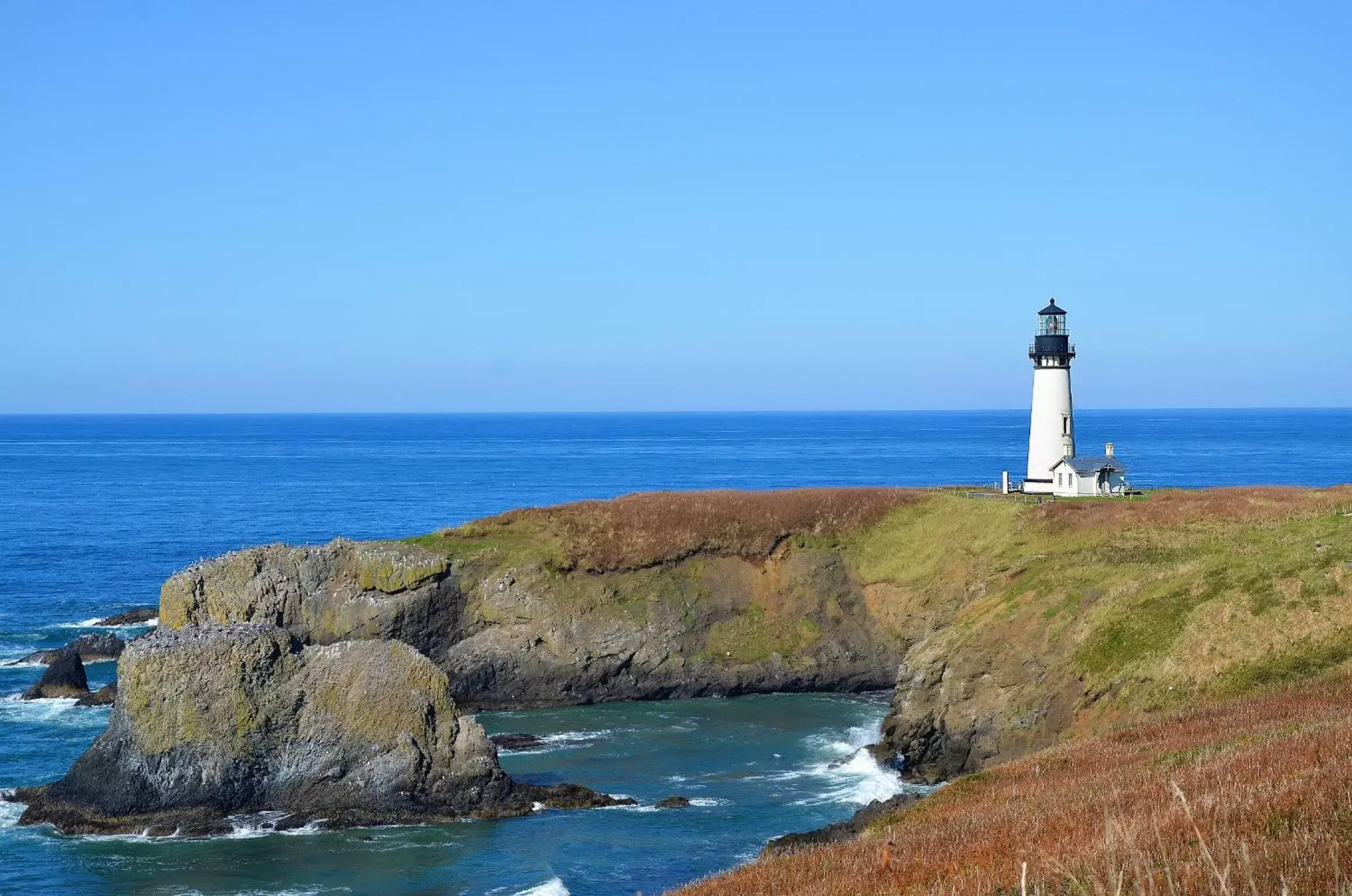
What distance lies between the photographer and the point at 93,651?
205 feet

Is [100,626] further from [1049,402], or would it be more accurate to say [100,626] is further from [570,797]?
[1049,402]

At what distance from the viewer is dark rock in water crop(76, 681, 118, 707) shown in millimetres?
52844

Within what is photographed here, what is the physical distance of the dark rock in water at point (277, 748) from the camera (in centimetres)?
3853

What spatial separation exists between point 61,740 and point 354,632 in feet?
41.3

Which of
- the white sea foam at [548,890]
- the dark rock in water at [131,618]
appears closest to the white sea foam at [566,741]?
the white sea foam at [548,890]

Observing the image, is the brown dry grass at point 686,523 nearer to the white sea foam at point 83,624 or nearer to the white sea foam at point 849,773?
the white sea foam at point 849,773

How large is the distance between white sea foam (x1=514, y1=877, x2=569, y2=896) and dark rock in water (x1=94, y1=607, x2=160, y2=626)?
43690 millimetres

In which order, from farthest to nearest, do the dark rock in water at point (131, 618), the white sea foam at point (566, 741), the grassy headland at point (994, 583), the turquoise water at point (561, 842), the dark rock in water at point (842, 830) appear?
the dark rock in water at point (131, 618), the white sea foam at point (566, 741), the grassy headland at point (994, 583), the turquoise water at point (561, 842), the dark rock in water at point (842, 830)

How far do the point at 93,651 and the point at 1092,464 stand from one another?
50.1 meters

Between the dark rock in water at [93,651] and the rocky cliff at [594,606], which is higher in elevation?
the rocky cliff at [594,606]

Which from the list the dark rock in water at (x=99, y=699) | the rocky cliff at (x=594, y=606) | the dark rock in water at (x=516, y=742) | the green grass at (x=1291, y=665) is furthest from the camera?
the rocky cliff at (x=594, y=606)

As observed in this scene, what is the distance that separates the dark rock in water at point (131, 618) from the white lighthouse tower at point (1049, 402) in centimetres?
4709

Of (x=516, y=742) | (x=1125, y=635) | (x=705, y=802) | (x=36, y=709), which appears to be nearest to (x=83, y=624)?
(x=36, y=709)

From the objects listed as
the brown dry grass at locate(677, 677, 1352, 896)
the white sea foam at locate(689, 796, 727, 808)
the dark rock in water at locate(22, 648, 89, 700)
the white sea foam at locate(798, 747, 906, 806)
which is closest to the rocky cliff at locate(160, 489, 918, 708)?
the dark rock in water at locate(22, 648, 89, 700)
